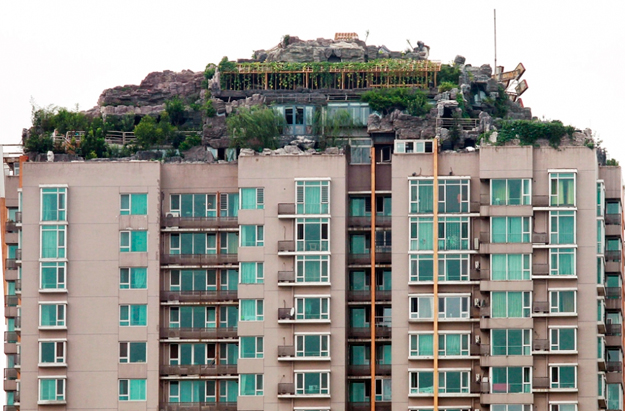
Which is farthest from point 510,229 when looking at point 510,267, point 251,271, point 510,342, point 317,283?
point 251,271

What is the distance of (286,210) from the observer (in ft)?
445

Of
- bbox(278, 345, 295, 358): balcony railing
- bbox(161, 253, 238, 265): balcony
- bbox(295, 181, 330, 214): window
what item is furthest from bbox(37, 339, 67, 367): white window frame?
bbox(295, 181, 330, 214): window

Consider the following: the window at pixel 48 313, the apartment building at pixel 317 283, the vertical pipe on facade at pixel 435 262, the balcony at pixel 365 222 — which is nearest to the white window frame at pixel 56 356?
the apartment building at pixel 317 283

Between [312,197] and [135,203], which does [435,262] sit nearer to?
[312,197]

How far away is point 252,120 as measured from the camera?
148750 mm

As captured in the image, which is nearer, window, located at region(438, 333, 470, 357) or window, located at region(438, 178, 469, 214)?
window, located at region(438, 333, 470, 357)

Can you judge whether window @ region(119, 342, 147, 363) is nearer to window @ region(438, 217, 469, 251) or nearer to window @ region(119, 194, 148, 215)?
window @ region(119, 194, 148, 215)

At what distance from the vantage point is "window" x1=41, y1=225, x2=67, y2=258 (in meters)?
136

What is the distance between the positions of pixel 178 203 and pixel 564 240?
26.5 meters

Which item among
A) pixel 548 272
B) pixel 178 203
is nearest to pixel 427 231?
pixel 548 272

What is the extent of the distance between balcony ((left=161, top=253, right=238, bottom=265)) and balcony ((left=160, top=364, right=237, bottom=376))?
7.04 m

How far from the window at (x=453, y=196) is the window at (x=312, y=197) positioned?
25.1 ft

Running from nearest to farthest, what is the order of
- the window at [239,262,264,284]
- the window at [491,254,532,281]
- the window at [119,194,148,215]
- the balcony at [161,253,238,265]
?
the window at [491,254,532,281], the window at [239,262,264,284], the balcony at [161,253,238,265], the window at [119,194,148,215]

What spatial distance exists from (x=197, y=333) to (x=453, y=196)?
64.7ft
